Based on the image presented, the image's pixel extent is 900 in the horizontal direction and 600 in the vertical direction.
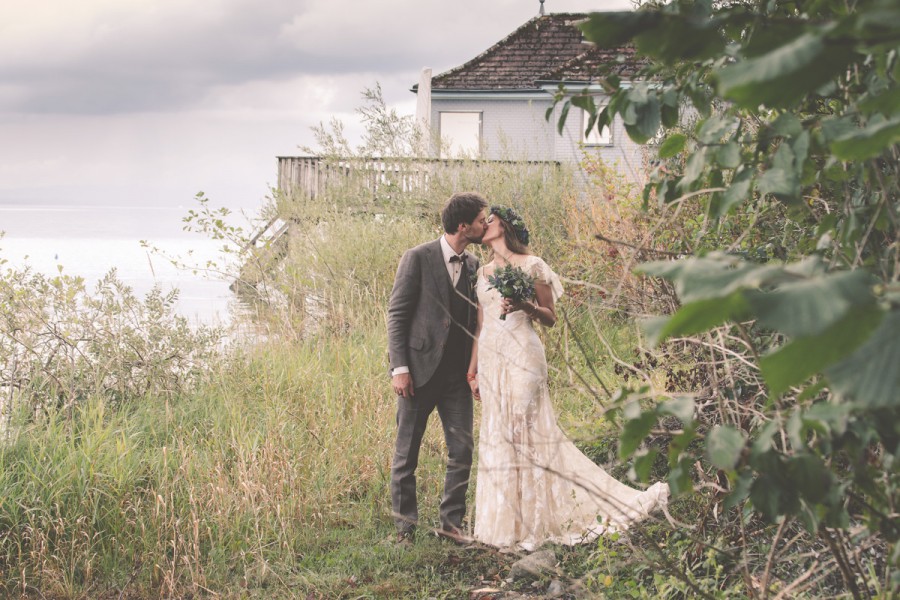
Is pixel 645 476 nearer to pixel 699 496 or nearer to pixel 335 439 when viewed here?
pixel 699 496

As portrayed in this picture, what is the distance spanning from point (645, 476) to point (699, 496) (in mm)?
3901

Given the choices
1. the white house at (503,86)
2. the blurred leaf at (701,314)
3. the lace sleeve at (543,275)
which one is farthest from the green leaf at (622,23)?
the white house at (503,86)

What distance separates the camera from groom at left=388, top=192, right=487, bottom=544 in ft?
18.2

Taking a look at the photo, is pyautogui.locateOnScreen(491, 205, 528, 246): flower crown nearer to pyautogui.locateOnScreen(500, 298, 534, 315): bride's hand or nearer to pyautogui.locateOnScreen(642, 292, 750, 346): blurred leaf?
pyautogui.locateOnScreen(500, 298, 534, 315): bride's hand

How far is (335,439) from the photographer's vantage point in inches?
256

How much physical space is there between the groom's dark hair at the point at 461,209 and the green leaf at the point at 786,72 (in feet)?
15.2

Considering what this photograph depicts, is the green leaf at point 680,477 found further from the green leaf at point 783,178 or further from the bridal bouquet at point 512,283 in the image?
the bridal bouquet at point 512,283

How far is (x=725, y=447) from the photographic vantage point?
1.43 metres

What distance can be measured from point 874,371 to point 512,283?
4.35 metres

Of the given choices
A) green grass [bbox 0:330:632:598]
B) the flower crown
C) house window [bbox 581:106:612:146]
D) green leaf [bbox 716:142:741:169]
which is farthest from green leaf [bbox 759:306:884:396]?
the flower crown

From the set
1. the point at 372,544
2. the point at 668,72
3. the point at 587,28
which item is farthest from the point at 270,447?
the point at 587,28

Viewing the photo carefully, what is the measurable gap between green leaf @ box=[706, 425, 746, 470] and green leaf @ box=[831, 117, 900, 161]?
551 millimetres

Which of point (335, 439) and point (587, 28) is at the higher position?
point (587, 28)

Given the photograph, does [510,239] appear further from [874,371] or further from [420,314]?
[874,371]
